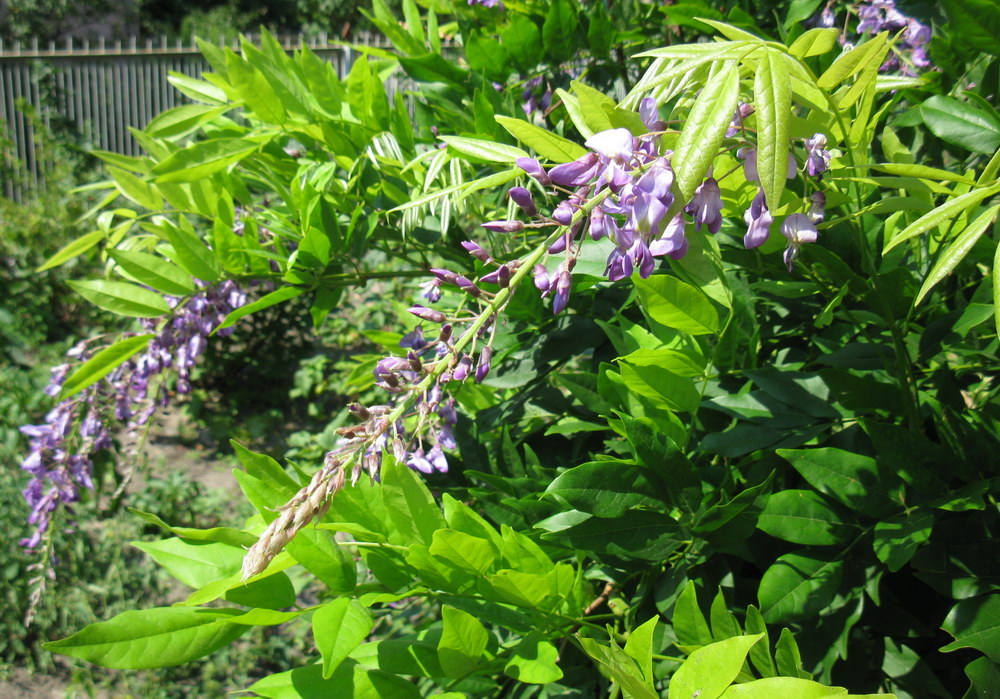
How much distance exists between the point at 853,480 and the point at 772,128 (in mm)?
461

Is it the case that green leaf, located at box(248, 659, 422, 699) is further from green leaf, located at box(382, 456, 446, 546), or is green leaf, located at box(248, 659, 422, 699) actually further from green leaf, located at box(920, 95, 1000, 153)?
green leaf, located at box(920, 95, 1000, 153)

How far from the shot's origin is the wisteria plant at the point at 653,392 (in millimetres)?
592

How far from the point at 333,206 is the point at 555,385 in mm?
469

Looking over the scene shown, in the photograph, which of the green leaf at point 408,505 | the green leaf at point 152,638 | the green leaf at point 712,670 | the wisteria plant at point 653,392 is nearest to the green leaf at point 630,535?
the wisteria plant at point 653,392

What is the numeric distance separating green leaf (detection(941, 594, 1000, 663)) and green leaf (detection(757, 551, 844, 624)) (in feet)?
0.34

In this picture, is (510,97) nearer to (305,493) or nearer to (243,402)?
(305,493)

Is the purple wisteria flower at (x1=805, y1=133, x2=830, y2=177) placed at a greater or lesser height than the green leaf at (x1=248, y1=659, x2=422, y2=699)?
greater

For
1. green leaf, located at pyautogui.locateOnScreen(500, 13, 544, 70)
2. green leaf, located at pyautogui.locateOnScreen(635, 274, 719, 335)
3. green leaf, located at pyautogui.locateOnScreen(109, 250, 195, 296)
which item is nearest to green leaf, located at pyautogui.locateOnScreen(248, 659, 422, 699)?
green leaf, located at pyautogui.locateOnScreen(635, 274, 719, 335)

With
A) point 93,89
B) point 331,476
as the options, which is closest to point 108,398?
point 331,476

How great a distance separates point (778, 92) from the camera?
1.56 feet

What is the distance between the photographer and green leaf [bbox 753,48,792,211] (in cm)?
46

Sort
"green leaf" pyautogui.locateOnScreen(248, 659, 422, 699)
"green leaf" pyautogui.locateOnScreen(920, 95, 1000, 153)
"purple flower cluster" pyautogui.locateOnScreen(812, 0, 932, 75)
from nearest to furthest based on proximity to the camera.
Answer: "green leaf" pyautogui.locateOnScreen(248, 659, 422, 699) → "green leaf" pyautogui.locateOnScreen(920, 95, 1000, 153) → "purple flower cluster" pyautogui.locateOnScreen(812, 0, 932, 75)

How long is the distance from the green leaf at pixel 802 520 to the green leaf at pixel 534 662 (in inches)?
9.7

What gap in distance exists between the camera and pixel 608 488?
761mm
